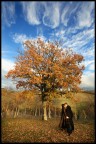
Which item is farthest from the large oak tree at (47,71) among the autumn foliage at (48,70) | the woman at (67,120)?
the woman at (67,120)

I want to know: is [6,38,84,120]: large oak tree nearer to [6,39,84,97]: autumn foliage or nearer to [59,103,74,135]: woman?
[6,39,84,97]: autumn foliage

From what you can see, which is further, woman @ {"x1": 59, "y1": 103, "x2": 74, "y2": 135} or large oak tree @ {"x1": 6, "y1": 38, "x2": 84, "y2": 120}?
large oak tree @ {"x1": 6, "y1": 38, "x2": 84, "y2": 120}

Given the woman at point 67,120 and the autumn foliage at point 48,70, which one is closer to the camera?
the woman at point 67,120

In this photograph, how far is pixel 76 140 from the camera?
1509 cm

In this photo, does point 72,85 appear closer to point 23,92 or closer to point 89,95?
point 23,92

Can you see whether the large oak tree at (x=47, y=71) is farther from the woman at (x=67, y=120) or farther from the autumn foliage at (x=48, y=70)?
the woman at (x=67, y=120)

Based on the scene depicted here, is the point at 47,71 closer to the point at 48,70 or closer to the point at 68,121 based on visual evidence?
the point at 48,70

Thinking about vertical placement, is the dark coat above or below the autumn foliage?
below

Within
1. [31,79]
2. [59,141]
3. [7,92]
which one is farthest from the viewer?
[7,92]

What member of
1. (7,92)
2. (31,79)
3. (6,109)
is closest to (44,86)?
(31,79)

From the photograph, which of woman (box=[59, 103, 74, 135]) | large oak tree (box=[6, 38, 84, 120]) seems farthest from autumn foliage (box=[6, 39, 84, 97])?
woman (box=[59, 103, 74, 135])

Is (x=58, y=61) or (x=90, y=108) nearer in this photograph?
(x=58, y=61)

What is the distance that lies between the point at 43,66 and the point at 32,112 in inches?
1455

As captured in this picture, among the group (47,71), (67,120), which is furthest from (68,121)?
(47,71)
